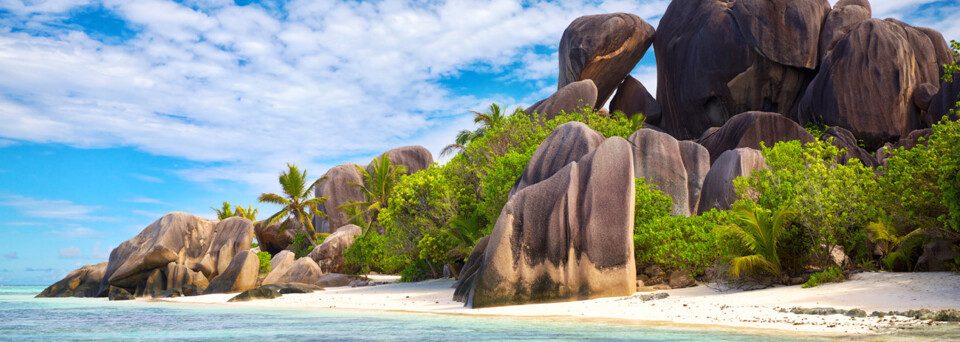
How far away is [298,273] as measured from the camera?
2792 cm

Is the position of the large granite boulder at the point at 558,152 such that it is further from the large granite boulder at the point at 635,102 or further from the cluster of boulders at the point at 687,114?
the large granite boulder at the point at 635,102

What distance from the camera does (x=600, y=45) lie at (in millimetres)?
39094

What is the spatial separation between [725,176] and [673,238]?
6.08 metres

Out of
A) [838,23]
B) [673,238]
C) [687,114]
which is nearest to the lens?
[673,238]

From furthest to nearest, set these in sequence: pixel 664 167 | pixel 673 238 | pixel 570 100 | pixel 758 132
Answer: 1. pixel 570 100
2. pixel 758 132
3. pixel 664 167
4. pixel 673 238

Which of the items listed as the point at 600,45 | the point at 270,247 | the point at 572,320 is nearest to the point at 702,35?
the point at 600,45

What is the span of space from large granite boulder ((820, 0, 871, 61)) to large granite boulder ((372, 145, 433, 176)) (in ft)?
90.2

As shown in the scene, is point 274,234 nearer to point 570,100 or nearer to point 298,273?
point 298,273

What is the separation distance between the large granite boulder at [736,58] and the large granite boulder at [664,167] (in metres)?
17.2

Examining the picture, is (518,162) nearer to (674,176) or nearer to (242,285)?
(674,176)

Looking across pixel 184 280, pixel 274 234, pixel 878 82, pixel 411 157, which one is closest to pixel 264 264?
pixel 184 280

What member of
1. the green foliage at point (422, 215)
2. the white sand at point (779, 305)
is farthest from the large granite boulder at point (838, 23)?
the white sand at point (779, 305)

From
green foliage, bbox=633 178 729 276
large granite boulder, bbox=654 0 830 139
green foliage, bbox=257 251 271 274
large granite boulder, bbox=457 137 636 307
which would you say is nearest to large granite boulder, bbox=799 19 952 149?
large granite boulder, bbox=654 0 830 139

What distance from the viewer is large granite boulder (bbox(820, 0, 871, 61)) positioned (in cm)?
3572
